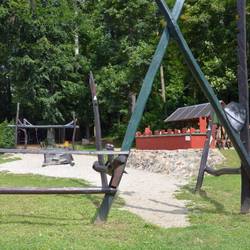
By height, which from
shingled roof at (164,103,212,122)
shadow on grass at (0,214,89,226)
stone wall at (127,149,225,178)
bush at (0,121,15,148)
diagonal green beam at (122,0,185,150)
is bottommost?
bush at (0,121,15,148)

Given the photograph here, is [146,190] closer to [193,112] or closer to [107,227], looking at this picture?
[107,227]

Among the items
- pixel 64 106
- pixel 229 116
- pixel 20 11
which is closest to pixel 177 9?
pixel 229 116

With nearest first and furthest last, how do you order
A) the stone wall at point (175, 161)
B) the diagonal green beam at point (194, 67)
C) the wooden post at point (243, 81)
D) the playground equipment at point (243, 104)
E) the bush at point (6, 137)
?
1. the diagonal green beam at point (194, 67)
2. the playground equipment at point (243, 104)
3. the wooden post at point (243, 81)
4. the stone wall at point (175, 161)
5. the bush at point (6, 137)

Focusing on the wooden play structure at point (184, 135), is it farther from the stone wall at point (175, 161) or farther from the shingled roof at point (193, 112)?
the stone wall at point (175, 161)

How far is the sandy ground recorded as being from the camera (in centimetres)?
826

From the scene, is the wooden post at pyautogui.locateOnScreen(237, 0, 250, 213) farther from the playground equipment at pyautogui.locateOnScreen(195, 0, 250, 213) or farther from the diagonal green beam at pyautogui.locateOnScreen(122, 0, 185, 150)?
the diagonal green beam at pyautogui.locateOnScreen(122, 0, 185, 150)

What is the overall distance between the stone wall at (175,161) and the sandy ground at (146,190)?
1.25ft

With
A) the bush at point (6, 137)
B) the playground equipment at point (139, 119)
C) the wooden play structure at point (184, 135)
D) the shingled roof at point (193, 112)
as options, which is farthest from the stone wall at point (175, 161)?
the bush at point (6, 137)

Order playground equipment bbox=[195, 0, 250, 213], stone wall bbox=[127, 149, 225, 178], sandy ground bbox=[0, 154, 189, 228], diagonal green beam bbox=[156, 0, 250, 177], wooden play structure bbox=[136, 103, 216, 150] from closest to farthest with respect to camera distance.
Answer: diagonal green beam bbox=[156, 0, 250, 177]
playground equipment bbox=[195, 0, 250, 213]
sandy ground bbox=[0, 154, 189, 228]
stone wall bbox=[127, 149, 225, 178]
wooden play structure bbox=[136, 103, 216, 150]

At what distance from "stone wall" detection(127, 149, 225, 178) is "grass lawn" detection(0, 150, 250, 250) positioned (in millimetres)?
4371

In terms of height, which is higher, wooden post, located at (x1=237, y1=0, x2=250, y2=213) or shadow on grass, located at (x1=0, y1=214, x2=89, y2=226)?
wooden post, located at (x1=237, y1=0, x2=250, y2=213)

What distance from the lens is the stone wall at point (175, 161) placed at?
14.8m

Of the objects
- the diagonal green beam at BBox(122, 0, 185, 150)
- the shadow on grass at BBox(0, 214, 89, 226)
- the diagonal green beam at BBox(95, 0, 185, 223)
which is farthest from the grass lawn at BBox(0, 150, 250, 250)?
the diagonal green beam at BBox(122, 0, 185, 150)

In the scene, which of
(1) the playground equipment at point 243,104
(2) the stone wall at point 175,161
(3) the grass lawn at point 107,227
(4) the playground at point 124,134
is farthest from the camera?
(2) the stone wall at point 175,161
